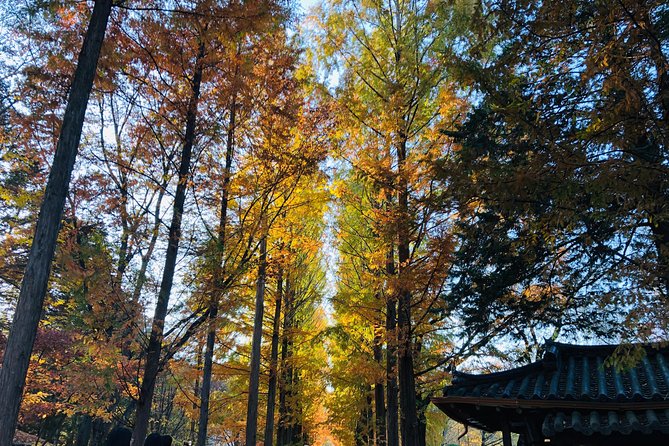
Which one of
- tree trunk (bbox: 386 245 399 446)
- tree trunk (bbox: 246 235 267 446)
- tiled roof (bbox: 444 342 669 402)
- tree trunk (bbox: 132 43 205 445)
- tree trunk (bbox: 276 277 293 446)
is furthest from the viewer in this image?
tree trunk (bbox: 276 277 293 446)

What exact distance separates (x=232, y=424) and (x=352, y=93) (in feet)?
42.4

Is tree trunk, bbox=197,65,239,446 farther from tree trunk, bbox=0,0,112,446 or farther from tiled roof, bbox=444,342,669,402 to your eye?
tiled roof, bbox=444,342,669,402

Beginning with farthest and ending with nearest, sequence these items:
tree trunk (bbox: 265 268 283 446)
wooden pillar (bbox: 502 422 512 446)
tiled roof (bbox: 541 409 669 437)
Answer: tree trunk (bbox: 265 268 283 446)
wooden pillar (bbox: 502 422 512 446)
tiled roof (bbox: 541 409 669 437)

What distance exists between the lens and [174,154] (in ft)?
25.5

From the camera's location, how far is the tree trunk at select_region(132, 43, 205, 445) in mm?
6438

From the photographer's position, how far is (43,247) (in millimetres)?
4465

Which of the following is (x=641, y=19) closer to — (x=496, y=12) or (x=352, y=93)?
Answer: (x=496, y=12)

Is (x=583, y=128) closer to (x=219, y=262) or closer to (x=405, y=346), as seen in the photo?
(x=405, y=346)

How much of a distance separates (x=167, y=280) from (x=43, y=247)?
2731mm

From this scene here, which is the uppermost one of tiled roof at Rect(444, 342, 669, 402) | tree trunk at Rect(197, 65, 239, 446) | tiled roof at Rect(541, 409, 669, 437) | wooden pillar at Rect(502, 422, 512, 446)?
tree trunk at Rect(197, 65, 239, 446)

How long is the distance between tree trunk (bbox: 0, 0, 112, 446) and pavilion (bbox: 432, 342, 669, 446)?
5266mm

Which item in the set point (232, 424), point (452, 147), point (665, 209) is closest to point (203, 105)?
point (452, 147)

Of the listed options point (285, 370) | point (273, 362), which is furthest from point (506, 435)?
point (285, 370)

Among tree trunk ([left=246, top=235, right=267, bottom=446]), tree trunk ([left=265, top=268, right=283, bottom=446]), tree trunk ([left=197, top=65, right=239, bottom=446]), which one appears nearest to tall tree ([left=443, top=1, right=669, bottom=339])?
tree trunk ([left=197, top=65, right=239, bottom=446])
